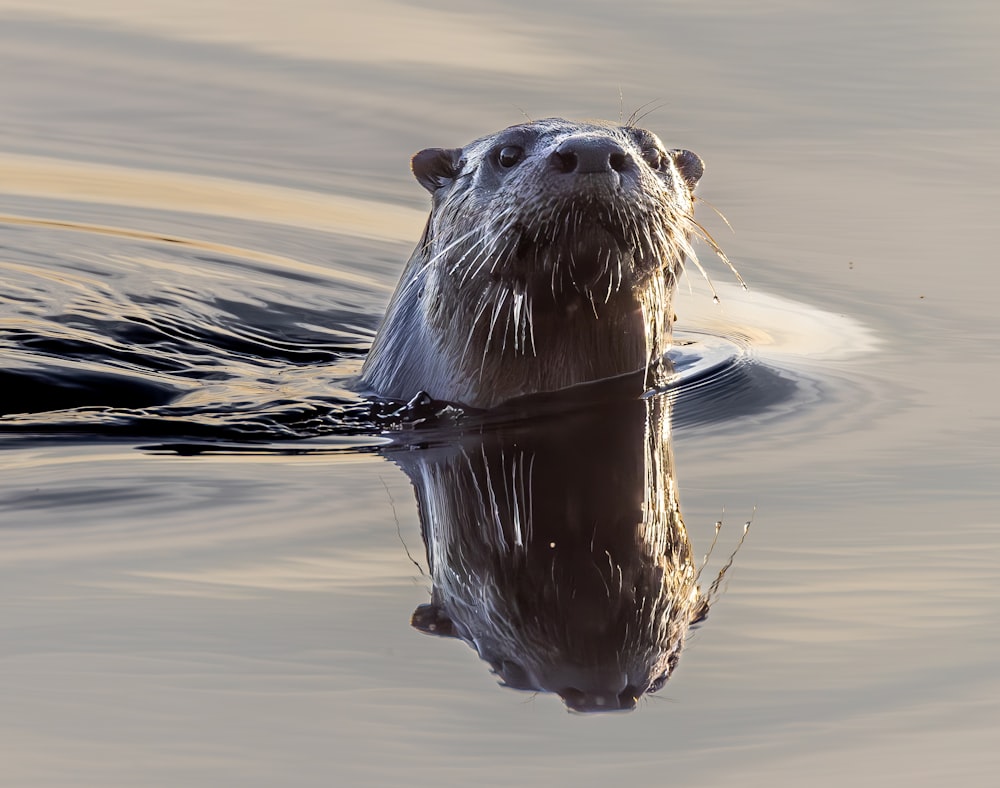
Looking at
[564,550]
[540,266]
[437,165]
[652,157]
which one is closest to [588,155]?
[540,266]

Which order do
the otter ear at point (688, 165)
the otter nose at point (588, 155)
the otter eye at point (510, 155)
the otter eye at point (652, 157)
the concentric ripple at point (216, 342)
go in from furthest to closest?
the otter ear at point (688, 165) → the concentric ripple at point (216, 342) → the otter eye at point (652, 157) → the otter eye at point (510, 155) → the otter nose at point (588, 155)

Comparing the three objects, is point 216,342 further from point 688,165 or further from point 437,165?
point 688,165

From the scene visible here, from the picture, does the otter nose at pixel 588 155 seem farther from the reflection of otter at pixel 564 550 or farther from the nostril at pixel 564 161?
the reflection of otter at pixel 564 550

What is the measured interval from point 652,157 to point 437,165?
0.66 meters

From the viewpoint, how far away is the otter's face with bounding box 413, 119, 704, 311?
13.5 feet

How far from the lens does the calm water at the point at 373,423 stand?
268cm

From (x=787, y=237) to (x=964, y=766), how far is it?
3.94 metres

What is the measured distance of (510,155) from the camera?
4.42 m

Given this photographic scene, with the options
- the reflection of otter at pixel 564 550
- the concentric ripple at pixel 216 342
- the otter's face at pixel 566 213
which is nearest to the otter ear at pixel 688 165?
the otter's face at pixel 566 213

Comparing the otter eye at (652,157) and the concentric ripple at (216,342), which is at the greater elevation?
the otter eye at (652,157)

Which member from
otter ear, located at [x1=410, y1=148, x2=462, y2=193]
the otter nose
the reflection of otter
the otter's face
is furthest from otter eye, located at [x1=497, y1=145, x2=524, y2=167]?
the reflection of otter

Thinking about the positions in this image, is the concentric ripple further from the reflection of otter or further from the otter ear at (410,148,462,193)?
the otter ear at (410,148,462,193)

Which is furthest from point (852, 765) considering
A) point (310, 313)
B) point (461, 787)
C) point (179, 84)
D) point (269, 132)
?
point (179, 84)

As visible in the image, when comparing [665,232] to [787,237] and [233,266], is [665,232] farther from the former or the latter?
[233,266]
